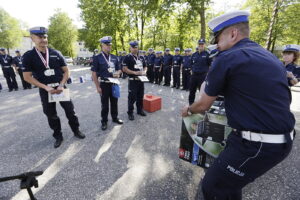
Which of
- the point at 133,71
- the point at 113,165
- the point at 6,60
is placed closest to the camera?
the point at 113,165

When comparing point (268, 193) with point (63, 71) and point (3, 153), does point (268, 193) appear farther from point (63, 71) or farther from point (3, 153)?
point (3, 153)

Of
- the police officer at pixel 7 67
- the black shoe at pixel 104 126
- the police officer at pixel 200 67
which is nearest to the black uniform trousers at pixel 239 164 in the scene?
the black shoe at pixel 104 126

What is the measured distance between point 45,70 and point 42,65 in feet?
0.32

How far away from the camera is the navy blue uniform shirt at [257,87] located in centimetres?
116

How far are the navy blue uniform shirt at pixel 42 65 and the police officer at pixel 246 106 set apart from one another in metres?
2.98

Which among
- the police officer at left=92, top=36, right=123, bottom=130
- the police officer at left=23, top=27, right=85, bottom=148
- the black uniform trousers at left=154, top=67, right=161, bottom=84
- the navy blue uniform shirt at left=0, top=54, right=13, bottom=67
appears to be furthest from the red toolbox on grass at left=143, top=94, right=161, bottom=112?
the navy blue uniform shirt at left=0, top=54, right=13, bottom=67

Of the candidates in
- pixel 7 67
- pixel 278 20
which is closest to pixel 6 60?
pixel 7 67

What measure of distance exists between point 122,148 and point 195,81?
345cm

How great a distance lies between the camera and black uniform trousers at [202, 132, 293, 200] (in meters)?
1.21

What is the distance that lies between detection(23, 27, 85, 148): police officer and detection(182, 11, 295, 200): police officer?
9.56 ft

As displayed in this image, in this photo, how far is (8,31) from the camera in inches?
1526

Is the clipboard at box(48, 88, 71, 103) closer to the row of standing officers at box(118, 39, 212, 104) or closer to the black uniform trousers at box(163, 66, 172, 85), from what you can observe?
the row of standing officers at box(118, 39, 212, 104)

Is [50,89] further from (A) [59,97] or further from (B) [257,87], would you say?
(B) [257,87]

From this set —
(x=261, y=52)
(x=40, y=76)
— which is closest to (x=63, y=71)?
(x=40, y=76)
